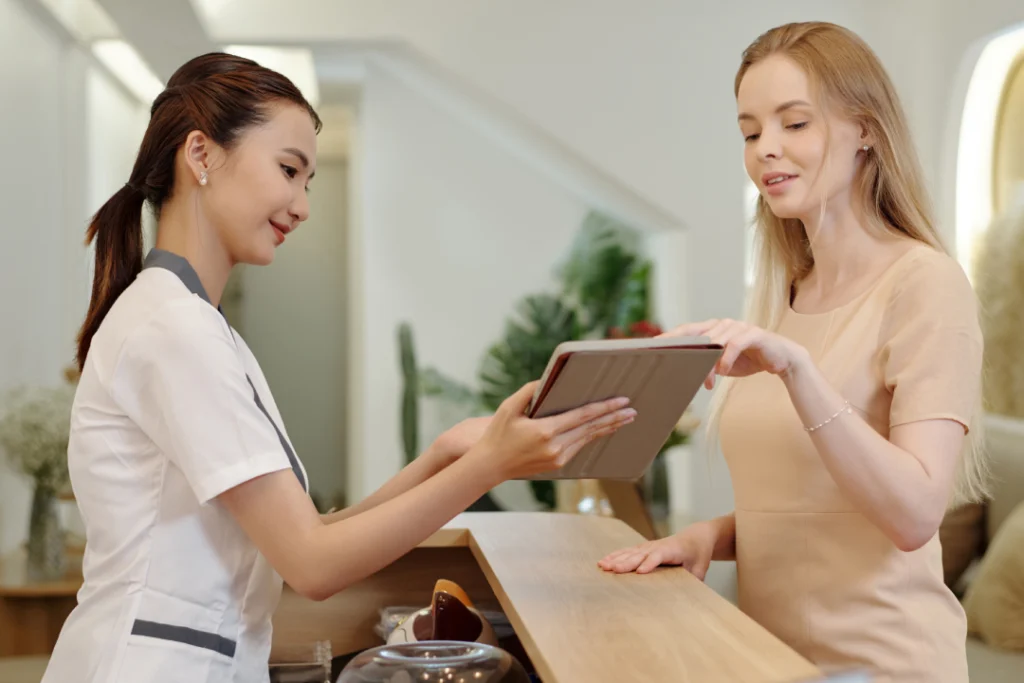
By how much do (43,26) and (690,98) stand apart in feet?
10.2

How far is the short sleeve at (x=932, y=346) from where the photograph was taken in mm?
1577

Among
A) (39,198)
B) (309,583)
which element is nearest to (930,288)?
(309,583)

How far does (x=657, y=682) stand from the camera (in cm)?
113

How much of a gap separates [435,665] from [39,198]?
4.35 metres

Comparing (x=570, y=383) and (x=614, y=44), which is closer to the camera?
(x=570, y=383)

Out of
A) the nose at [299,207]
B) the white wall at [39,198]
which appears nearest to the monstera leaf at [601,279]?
the white wall at [39,198]

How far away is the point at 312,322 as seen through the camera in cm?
1008

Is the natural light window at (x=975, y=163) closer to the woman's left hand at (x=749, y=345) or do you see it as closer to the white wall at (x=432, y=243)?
the white wall at (x=432, y=243)

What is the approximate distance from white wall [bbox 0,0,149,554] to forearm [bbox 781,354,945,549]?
3924 mm

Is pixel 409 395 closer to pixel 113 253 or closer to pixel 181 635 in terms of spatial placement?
pixel 113 253

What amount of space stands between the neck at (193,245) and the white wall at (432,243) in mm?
5540

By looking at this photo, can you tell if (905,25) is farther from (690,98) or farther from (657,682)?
(657,682)

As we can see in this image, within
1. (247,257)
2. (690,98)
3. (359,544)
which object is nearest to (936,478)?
(359,544)

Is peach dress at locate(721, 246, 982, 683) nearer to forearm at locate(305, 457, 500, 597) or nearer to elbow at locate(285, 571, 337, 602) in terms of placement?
forearm at locate(305, 457, 500, 597)
